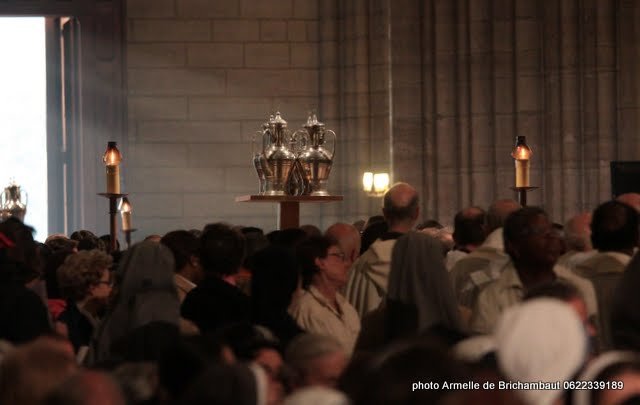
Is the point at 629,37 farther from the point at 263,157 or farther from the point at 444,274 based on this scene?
the point at 444,274

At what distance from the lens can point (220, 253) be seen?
5.56 metres

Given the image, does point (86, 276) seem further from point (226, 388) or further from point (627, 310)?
point (226, 388)

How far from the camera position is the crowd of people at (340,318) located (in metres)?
2.84

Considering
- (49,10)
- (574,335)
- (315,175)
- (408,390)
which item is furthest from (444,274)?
(49,10)

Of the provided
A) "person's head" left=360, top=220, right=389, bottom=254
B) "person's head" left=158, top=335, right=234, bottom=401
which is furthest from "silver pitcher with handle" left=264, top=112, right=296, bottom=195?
"person's head" left=158, top=335, right=234, bottom=401

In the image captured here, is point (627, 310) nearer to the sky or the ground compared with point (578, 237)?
nearer to the ground

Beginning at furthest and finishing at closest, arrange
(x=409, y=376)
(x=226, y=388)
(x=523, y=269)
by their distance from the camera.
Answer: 1. (x=523, y=269)
2. (x=226, y=388)
3. (x=409, y=376)

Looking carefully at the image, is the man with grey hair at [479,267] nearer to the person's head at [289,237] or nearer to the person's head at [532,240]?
the person's head at [532,240]

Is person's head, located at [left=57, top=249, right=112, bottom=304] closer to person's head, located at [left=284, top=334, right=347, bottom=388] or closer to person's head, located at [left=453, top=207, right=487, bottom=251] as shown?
person's head, located at [left=453, top=207, right=487, bottom=251]

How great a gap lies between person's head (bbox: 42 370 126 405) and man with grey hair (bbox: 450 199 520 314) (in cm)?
294

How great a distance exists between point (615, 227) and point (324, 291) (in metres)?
1.20

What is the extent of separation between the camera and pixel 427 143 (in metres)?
16.0

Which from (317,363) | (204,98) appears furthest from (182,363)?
(204,98)

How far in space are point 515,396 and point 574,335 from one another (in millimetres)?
683
